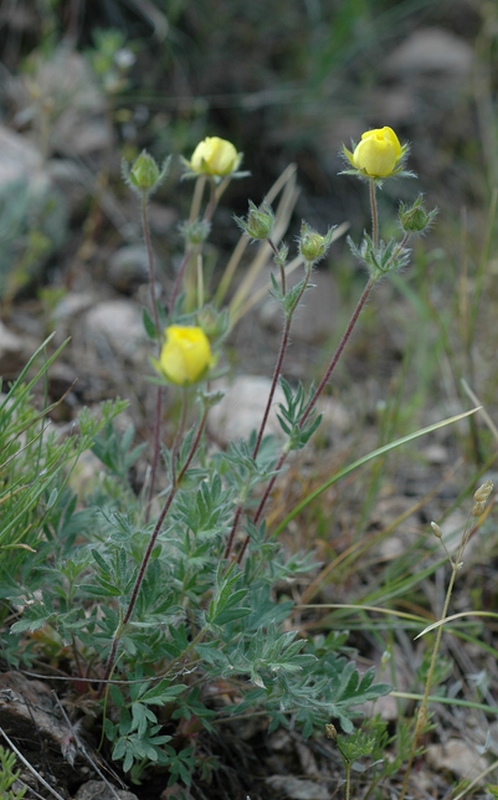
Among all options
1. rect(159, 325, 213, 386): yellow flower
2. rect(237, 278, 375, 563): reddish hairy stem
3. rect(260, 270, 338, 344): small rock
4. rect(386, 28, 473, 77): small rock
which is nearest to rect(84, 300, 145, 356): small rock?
rect(260, 270, 338, 344): small rock

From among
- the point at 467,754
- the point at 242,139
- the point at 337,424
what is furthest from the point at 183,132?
the point at 467,754

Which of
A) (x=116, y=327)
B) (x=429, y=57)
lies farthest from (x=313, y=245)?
(x=429, y=57)

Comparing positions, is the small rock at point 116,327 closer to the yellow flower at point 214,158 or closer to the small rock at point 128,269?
the small rock at point 128,269

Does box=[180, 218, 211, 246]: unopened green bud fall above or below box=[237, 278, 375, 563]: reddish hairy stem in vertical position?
above

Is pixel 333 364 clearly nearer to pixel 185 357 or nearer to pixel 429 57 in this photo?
pixel 185 357

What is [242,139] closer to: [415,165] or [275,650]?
[415,165]

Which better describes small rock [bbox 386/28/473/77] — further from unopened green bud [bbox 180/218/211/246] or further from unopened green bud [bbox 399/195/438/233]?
unopened green bud [bbox 399/195/438/233]

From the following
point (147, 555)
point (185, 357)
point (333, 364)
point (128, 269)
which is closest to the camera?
point (185, 357)
